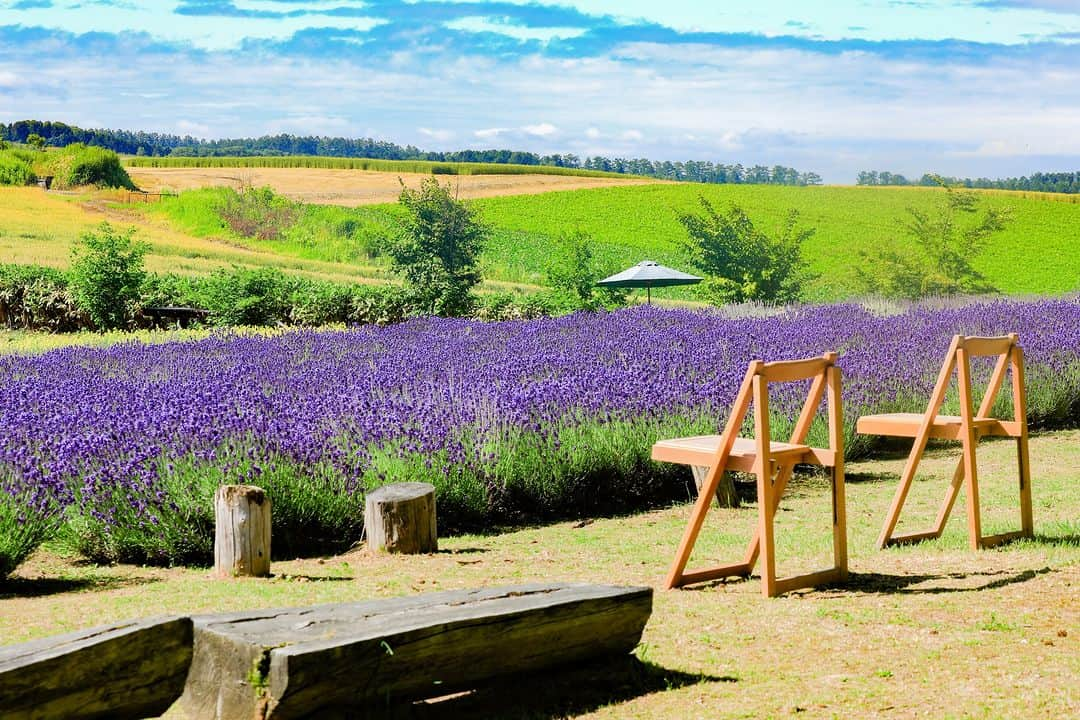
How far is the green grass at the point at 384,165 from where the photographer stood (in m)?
81.6

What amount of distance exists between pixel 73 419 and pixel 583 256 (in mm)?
17265

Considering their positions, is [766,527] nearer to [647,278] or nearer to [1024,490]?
[1024,490]

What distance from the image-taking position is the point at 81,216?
52.8 metres

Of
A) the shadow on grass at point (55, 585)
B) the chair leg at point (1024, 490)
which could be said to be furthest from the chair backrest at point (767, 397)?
the shadow on grass at point (55, 585)

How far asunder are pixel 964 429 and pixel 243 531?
141 inches

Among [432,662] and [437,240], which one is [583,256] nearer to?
[437,240]

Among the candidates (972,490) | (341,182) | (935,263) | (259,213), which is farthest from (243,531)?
(341,182)

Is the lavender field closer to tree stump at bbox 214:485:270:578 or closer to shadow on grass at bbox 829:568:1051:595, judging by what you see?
tree stump at bbox 214:485:270:578

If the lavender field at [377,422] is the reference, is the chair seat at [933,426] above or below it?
above

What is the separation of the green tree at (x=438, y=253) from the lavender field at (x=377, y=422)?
30.9 feet

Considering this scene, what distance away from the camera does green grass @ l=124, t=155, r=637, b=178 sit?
81562 millimetres

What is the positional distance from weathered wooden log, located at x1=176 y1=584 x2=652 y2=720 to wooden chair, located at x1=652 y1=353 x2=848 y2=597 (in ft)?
3.77

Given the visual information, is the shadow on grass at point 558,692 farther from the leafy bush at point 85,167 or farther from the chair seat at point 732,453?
the leafy bush at point 85,167

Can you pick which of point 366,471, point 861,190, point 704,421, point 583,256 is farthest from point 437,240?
point 861,190
